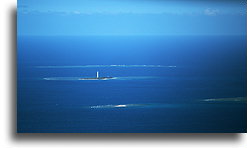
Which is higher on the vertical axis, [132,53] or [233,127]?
[132,53]

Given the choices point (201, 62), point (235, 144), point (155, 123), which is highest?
point (201, 62)

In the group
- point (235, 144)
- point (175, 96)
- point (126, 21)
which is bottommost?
point (235, 144)

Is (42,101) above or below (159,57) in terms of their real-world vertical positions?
below

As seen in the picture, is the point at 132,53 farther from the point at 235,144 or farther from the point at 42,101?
the point at 235,144

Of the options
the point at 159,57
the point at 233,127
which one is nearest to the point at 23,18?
the point at 159,57

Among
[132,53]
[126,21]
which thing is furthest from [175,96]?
[126,21]

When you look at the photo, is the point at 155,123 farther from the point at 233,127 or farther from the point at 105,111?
the point at 233,127
